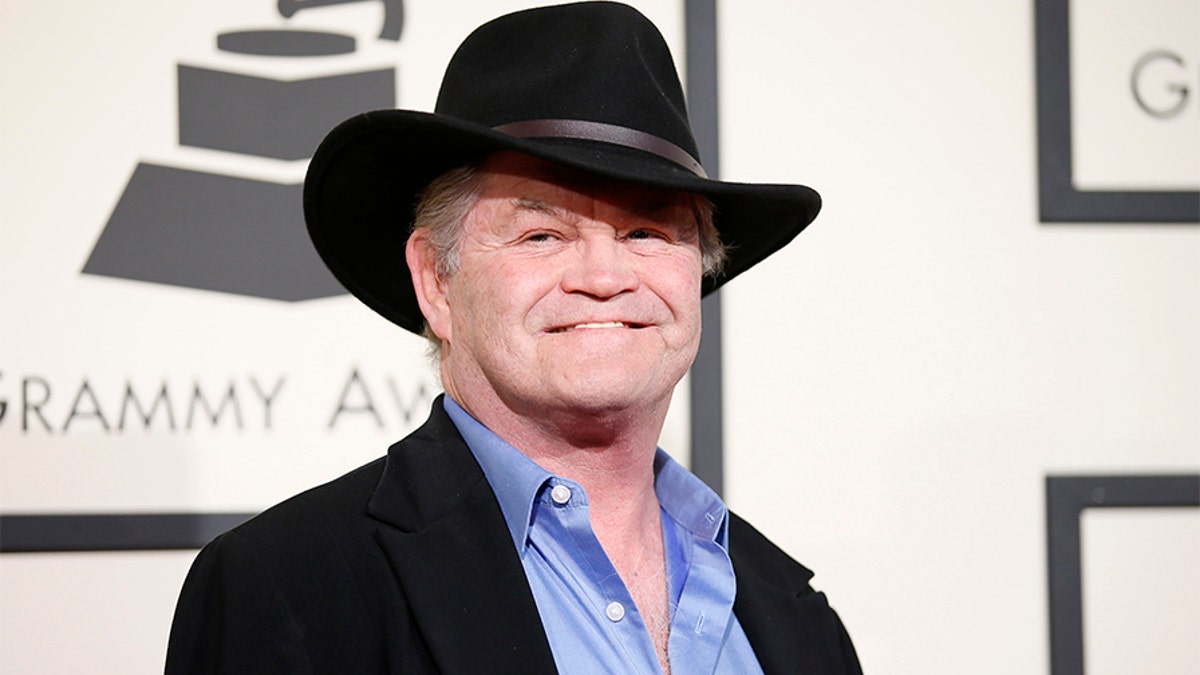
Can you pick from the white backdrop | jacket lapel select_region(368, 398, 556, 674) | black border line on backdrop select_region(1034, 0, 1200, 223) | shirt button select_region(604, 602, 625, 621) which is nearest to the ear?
jacket lapel select_region(368, 398, 556, 674)

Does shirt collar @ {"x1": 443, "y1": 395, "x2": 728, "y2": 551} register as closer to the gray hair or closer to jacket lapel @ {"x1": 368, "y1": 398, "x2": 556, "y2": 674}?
jacket lapel @ {"x1": 368, "y1": 398, "x2": 556, "y2": 674}

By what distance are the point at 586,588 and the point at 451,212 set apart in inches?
14.2

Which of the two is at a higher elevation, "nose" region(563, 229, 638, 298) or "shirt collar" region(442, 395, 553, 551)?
"nose" region(563, 229, 638, 298)

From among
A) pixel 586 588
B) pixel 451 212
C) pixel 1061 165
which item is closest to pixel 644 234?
pixel 451 212

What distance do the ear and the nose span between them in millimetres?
159

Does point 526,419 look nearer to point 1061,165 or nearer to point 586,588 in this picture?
point 586,588

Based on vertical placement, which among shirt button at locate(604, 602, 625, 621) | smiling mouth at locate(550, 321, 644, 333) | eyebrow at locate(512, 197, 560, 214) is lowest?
shirt button at locate(604, 602, 625, 621)

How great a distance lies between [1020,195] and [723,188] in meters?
0.99

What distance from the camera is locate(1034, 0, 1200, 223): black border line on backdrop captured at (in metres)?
2.05

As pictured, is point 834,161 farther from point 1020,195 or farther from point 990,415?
point 990,415

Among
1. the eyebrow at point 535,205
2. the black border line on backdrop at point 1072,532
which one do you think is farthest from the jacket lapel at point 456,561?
the black border line on backdrop at point 1072,532

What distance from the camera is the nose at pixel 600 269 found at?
1179 millimetres

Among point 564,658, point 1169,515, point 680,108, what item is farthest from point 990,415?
point 564,658

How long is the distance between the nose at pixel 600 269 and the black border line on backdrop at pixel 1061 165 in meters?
1.06
